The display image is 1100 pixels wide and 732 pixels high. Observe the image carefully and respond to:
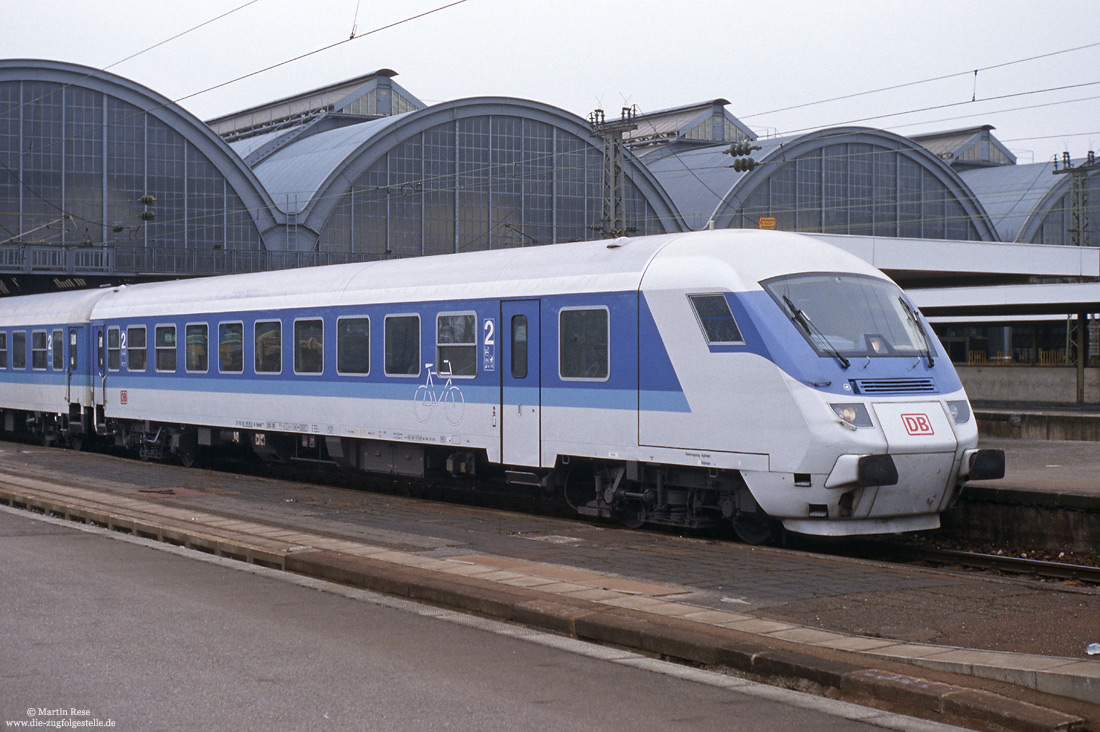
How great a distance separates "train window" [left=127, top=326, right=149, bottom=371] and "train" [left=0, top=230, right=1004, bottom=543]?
310 cm

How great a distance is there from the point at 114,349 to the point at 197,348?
3.84m

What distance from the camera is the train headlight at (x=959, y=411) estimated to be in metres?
13.0

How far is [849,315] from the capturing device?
13.1m

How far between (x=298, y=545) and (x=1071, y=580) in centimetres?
739

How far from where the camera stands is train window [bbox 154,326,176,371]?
23.2 metres

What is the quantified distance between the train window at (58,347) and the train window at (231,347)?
293 inches

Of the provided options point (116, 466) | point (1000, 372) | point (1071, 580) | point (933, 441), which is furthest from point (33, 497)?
point (1000, 372)

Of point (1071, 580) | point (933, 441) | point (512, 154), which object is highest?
point (512, 154)

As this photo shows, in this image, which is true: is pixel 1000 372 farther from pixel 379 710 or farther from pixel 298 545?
pixel 379 710

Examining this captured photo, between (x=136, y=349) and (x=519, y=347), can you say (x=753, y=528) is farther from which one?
(x=136, y=349)

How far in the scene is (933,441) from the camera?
40.9 ft

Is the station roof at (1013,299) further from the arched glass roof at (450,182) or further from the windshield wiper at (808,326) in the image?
the arched glass roof at (450,182)

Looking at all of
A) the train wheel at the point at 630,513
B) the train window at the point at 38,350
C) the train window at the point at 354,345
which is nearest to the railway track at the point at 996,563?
the train wheel at the point at 630,513

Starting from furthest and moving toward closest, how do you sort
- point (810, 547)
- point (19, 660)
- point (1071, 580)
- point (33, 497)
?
point (33, 497)
point (810, 547)
point (1071, 580)
point (19, 660)
